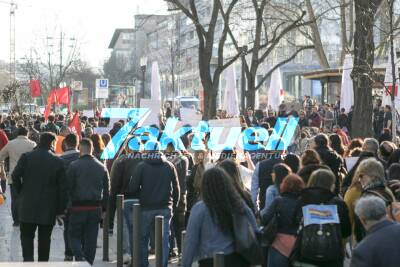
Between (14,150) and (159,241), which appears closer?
(159,241)

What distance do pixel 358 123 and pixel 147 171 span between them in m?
10.8

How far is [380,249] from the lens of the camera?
733 cm

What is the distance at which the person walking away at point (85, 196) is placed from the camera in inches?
498

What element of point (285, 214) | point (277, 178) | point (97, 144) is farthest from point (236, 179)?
point (97, 144)

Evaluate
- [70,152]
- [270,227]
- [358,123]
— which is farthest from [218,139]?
[270,227]

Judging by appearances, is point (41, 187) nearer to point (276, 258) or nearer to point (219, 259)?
point (276, 258)

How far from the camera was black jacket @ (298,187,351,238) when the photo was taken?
9.57 m

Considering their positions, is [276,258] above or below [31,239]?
above

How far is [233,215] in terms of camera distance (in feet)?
27.2

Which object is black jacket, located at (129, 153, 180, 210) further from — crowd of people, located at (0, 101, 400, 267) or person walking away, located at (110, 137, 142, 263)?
person walking away, located at (110, 137, 142, 263)

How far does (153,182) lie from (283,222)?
2.92 m

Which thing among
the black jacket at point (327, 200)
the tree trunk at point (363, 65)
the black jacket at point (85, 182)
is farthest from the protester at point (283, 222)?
the tree trunk at point (363, 65)

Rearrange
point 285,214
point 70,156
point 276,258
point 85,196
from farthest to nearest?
1. point 70,156
2. point 85,196
3. point 276,258
4. point 285,214

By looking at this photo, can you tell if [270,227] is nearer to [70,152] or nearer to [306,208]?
[306,208]
